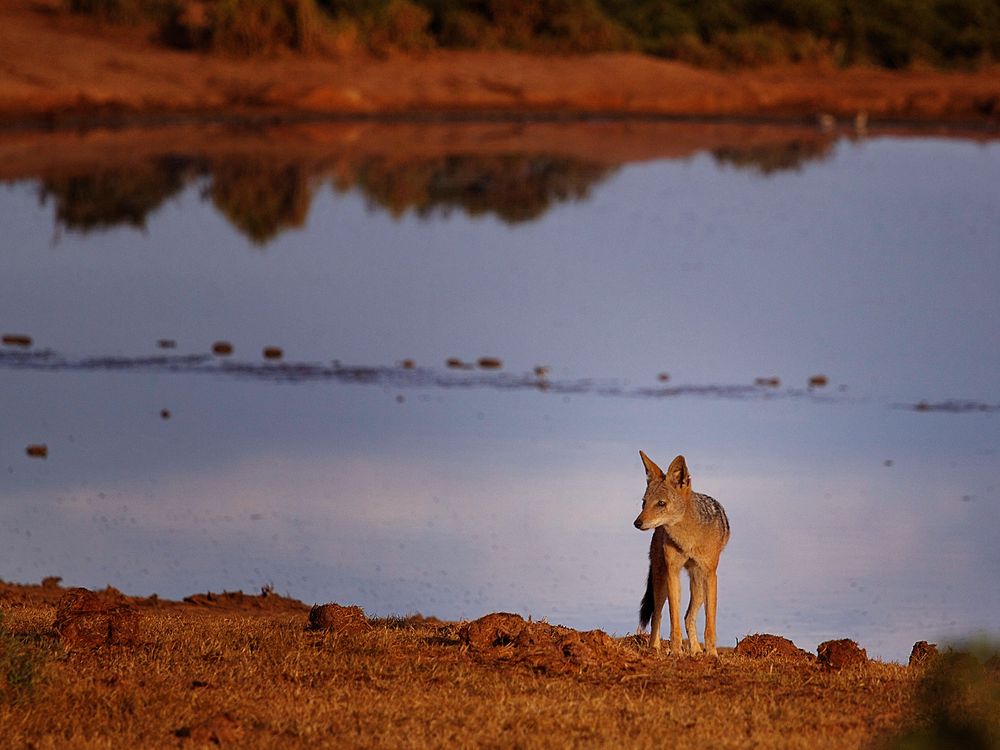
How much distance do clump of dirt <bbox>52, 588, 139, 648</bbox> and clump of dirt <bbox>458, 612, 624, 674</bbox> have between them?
56.4 inches

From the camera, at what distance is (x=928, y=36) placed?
54656 mm

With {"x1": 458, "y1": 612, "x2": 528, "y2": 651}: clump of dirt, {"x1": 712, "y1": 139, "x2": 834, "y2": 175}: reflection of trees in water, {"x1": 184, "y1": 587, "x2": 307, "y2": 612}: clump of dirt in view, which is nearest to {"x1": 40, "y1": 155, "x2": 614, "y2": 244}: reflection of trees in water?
{"x1": 712, "y1": 139, "x2": 834, "y2": 175}: reflection of trees in water

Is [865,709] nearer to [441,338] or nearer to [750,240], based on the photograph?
[441,338]

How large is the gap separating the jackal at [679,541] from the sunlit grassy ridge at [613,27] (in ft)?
117

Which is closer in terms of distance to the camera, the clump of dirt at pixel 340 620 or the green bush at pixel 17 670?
the green bush at pixel 17 670

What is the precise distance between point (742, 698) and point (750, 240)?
24860mm

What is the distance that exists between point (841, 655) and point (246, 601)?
165 inches

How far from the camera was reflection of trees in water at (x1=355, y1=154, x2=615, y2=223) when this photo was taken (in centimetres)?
3416

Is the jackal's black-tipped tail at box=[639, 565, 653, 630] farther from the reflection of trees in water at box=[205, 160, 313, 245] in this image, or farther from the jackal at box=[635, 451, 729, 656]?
the reflection of trees in water at box=[205, 160, 313, 245]

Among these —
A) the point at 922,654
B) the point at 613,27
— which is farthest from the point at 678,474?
the point at 613,27

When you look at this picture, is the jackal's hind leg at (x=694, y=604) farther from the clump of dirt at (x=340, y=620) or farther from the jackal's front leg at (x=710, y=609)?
the clump of dirt at (x=340, y=620)

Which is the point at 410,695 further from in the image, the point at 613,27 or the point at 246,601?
the point at 613,27

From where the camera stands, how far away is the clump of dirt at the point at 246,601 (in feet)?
37.4

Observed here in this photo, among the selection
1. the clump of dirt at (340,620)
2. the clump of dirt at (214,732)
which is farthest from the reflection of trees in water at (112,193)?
the clump of dirt at (214,732)
